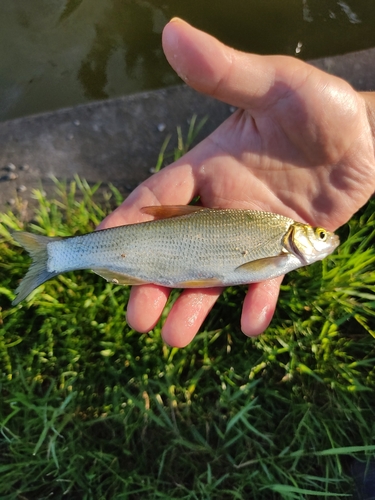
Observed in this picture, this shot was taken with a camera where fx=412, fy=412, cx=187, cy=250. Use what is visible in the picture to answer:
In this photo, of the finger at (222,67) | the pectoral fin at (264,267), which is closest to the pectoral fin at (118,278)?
the pectoral fin at (264,267)

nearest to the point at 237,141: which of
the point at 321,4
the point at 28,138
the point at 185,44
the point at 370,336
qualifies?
the point at 185,44

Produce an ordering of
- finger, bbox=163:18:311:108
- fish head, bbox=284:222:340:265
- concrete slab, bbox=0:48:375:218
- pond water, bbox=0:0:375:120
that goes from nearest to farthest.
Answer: finger, bbox=163:18:311:108, fish head, bbox=284:222:340:265, concrete slab, bbox=0:48:375:218, pond water, bbox=0:0:375:120

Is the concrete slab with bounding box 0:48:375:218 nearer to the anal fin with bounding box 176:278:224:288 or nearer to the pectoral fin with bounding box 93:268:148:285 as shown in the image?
the pectoral fin with bounding box 93:268:148:285

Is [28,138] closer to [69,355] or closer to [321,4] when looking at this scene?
[69,355]

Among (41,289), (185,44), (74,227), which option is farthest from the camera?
(74,227)

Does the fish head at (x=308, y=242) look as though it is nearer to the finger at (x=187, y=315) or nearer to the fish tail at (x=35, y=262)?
the finger at (x=187, y=315)

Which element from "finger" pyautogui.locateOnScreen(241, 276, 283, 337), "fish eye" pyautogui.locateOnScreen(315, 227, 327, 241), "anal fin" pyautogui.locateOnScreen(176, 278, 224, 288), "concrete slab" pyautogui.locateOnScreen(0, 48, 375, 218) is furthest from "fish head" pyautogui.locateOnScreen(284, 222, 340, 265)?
"concrete slab" pyautogui.locateOnScreen(0, 48, 375, 218)
